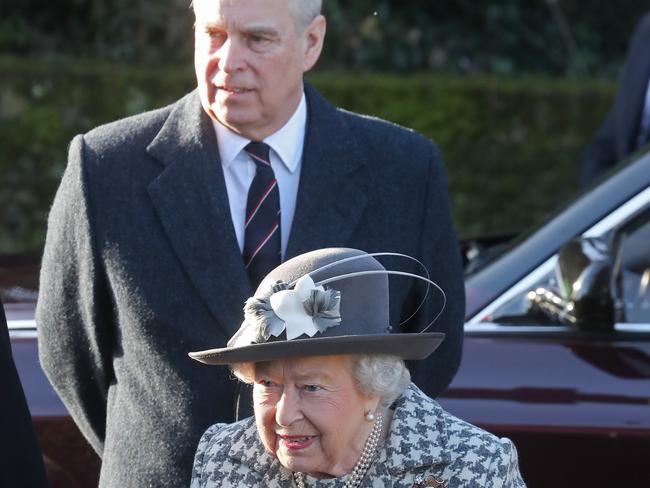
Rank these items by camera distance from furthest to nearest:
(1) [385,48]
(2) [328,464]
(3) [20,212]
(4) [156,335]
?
(1) [385,48]
(3) [20,212]
(4) [156,335]
(2) [328,464]

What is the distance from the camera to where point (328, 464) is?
266 cm

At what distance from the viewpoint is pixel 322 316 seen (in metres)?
2.61

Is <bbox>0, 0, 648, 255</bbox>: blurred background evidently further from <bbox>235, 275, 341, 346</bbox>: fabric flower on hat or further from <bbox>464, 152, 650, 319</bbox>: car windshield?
<bbox>235, 275, 341, 346</bbox>: fabric flower on hat

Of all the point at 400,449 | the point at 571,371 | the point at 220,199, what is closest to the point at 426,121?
the point at 571,371

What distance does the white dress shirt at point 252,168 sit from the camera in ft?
→ 10.3

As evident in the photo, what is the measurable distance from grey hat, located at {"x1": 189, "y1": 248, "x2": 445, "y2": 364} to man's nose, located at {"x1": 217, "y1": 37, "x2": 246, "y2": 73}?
0.50 metres

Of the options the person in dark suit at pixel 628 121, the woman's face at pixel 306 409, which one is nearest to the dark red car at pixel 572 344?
the woman's face at pixel 306 409

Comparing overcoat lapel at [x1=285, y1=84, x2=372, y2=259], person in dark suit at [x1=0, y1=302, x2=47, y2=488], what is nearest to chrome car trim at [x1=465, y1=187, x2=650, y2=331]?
overcoat lapel at [x1=285, y1=84, x2=372, y2=259]

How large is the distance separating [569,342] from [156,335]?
1183 millimetres

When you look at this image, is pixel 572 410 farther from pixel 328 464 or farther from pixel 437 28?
pixel 437 28

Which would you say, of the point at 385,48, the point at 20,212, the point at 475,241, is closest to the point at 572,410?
the point at 475,241

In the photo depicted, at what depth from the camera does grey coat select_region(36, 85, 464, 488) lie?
305cm

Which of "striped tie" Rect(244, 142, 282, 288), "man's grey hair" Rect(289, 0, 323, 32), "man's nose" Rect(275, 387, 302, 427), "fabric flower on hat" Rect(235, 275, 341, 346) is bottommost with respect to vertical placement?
"man's nose" Rect(275, 387, 302, 427)

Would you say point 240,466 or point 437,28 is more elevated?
point 437,28
